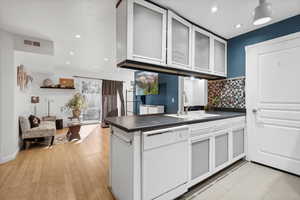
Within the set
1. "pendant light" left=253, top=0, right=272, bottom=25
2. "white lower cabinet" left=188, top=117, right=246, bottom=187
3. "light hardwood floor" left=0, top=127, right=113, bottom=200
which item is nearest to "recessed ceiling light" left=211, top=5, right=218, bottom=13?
"pendant light" left=253, top=0, right=272, bottom=25

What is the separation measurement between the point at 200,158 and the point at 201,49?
6.10 feet

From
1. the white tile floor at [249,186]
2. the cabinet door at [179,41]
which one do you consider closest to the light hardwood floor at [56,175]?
the white tile floor at [249,186]

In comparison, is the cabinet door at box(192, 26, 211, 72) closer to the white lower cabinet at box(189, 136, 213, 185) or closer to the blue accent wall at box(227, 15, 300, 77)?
the blue accent wall at box(227, 15, 300, 77)

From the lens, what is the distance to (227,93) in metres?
3.04

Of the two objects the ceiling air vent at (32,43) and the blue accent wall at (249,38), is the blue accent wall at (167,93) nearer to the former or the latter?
the blue accent wall at (249,38)

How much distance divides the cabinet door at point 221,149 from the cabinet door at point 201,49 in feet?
3.98

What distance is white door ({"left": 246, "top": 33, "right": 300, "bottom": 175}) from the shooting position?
2164mm

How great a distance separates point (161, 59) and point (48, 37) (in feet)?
8.94

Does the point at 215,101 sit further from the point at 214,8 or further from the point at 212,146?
the point at 214,8

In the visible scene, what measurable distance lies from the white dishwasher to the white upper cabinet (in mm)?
989

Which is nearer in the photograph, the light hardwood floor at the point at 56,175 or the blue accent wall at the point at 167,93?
the light hardwood floor at the point at 56,175

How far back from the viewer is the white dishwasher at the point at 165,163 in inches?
53.0

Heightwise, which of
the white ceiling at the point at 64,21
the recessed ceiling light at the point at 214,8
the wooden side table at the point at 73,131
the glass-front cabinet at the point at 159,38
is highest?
the white ceiling at the point at 64,21

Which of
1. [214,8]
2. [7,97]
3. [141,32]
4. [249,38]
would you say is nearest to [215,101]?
[249,38]
